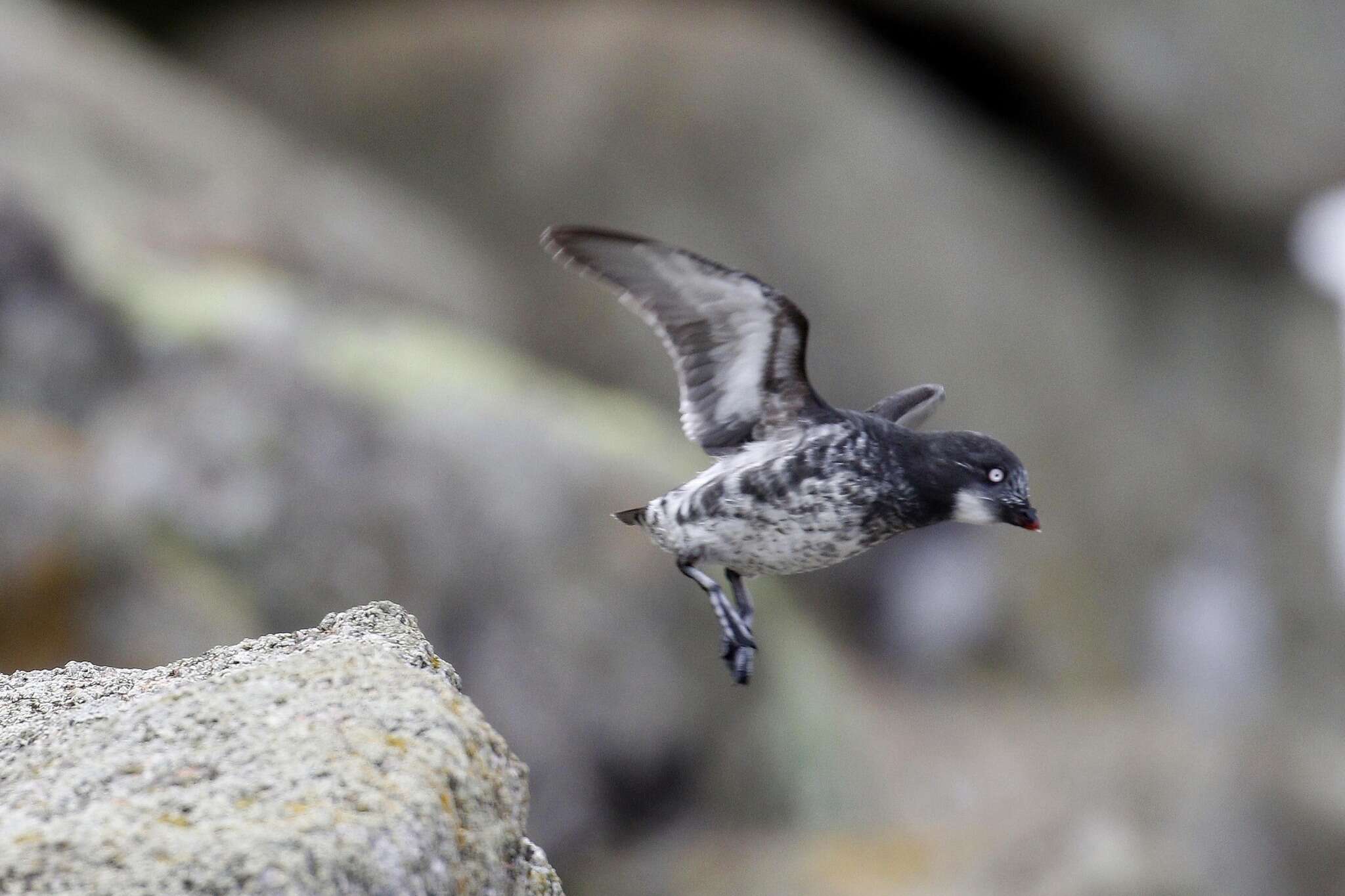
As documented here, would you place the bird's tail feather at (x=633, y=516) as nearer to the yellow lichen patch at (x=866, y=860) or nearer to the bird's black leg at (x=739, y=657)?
the bird's black leg at (x=739, y=657)

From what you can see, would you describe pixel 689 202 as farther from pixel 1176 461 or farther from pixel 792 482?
pixel 792 482

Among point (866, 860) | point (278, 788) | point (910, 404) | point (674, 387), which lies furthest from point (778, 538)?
point (674, 387)

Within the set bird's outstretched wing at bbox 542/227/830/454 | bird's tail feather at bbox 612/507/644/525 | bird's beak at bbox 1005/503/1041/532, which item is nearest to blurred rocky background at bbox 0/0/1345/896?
bird's tail feather at bbox 612/507/644/525

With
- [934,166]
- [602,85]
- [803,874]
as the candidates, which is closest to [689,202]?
[602,85]

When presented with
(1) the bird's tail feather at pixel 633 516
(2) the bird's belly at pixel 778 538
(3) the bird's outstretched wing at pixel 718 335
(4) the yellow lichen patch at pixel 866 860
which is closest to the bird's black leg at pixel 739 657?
(2) the bird's belly at pixel 778 538

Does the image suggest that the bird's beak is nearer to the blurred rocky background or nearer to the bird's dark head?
the bird's dark head
